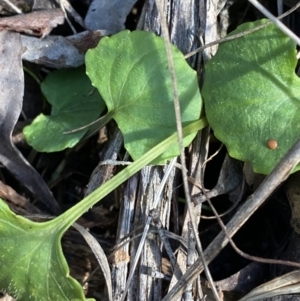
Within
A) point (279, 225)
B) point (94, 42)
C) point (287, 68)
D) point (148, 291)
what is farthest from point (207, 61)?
point (148, 291)

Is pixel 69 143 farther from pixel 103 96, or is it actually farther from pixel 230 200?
pixel 230 200

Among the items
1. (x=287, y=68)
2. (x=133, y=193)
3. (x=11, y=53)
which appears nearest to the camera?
Answer: (x=287, y=68)

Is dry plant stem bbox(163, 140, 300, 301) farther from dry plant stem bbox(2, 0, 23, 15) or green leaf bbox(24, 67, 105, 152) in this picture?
dry plant stem bbox(2, 0, 23, 15)

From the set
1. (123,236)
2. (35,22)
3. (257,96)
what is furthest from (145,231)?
(35,22)

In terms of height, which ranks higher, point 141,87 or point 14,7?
point 14,7

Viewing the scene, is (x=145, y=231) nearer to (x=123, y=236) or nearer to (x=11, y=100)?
(x=123, y=236)

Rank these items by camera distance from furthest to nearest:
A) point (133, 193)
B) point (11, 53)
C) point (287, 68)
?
point (11, 53) < point (133, 193) < point (287, 68)

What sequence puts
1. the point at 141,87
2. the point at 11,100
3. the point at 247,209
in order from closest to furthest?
1. the point at 247,209
2. the point at 141,87
3. the point at 11,100
